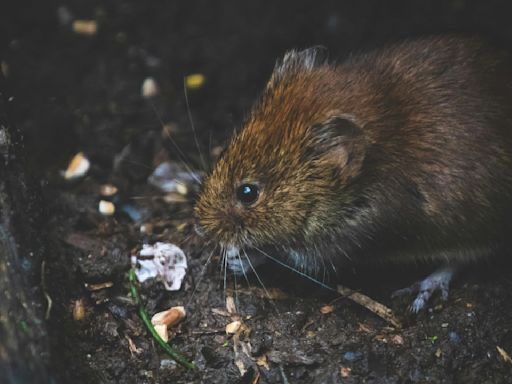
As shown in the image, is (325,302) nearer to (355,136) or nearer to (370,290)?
(370,290)

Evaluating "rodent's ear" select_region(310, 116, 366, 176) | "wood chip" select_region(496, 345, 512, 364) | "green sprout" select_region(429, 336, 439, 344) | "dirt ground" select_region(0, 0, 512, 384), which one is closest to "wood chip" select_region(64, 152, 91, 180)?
"dirt ground" select_region(0, 0, 512, 384)

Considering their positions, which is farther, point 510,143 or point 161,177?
point 161,177

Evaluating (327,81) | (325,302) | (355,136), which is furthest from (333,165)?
(325,302)

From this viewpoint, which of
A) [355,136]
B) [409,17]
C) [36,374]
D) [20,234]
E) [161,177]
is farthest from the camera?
[409,17]

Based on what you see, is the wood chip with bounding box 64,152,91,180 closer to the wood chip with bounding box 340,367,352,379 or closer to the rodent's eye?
the rodent's eye

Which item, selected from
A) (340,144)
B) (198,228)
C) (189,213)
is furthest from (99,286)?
(340,144)

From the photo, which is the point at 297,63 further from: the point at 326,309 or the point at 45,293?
the point at 45,293

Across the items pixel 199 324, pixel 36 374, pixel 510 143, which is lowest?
pixel 199 324
